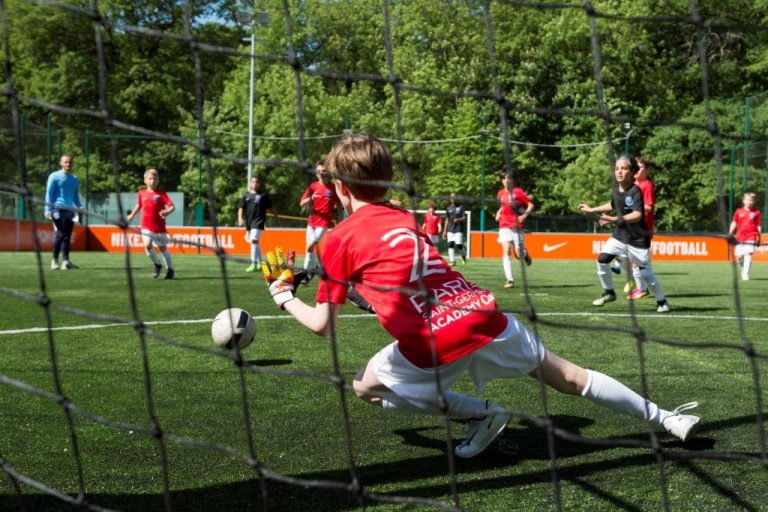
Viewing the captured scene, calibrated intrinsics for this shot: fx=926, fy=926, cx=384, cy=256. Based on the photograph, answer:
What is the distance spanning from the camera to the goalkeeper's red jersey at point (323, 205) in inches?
557

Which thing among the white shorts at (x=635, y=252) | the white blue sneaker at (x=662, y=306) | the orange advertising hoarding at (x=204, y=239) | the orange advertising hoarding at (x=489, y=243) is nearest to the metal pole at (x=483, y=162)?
the orange advertising hoarding at (x=489, y=243)

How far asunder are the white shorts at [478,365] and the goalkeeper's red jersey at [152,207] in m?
11.3

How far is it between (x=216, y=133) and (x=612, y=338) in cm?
2743

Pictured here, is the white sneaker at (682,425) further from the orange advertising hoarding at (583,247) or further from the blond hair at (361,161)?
the orange advertising hoarding at (583,247)

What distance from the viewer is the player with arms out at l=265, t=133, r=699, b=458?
343cm

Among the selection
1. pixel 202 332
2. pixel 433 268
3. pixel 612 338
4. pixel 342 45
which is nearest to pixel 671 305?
pixel 612 338

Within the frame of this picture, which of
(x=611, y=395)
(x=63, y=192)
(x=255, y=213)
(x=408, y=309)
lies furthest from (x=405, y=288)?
(x=255, y=213)

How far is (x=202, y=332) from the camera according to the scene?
741 centimetres

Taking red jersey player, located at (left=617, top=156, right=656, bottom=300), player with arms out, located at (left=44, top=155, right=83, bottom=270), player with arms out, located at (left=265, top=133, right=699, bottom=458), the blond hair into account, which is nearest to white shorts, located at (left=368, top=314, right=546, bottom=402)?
player with arms out, located at (left=265, top=133, right=699, bottom=458)

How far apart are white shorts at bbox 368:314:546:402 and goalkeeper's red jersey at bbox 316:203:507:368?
5cm

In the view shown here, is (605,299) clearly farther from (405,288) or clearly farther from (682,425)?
(405,288)

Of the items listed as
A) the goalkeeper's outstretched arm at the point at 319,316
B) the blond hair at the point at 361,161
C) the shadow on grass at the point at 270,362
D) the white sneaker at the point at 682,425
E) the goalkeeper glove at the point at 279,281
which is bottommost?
the shadow on grass at the point at 270,362

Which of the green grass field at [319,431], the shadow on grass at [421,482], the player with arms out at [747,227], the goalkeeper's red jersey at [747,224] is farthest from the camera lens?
the goalkeeper's red jersey at [747,224]

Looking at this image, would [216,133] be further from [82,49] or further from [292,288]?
[292,288]
